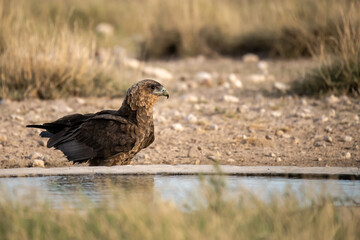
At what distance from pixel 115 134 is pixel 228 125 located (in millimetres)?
2798

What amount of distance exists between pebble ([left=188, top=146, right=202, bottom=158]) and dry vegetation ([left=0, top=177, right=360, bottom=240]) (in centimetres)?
289

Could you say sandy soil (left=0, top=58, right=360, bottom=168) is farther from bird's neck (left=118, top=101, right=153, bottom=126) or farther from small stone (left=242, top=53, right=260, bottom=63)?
small stone (left=242, top=53, right=260, bottom=63)

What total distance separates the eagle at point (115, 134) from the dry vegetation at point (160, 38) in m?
3.53

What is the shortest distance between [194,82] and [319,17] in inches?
126

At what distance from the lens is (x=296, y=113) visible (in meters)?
9.21

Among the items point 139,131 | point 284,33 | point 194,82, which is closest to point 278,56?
point 284,33

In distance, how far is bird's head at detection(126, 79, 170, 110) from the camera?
21.2 ft

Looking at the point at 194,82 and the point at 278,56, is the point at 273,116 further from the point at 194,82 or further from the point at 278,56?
the point at 278,56

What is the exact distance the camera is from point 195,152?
24.0 feet

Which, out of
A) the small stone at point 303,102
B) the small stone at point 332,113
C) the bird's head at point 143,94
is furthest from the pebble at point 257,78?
the bird's head at point 143,94

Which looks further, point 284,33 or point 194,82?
point 284,33

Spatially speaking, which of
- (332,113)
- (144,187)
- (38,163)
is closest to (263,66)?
(332,113)

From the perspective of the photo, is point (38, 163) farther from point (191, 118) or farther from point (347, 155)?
point (347, 155)

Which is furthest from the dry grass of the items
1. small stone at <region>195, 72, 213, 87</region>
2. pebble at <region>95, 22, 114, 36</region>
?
pebble at <region>95, 22, 114, 36</region>
